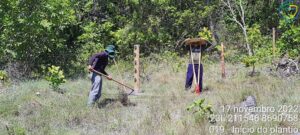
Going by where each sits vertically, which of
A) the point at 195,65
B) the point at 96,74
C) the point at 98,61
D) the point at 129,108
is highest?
the point at 98,61

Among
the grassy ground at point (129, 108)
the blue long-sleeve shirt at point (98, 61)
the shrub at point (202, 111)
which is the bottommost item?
the grassy ground at point (129, 108)

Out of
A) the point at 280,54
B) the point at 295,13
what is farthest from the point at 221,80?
the point at 295,13

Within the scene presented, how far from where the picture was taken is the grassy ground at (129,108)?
7371 mm

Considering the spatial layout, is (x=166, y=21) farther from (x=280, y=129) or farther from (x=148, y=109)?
(x=280, y=129)

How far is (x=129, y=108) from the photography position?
9.52m

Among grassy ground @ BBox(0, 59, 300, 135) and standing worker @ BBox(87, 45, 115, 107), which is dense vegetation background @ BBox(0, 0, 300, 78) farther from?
standing worker @ BBox(87, 45, 115, 107)

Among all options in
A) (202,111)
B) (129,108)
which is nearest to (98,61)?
(129,108)

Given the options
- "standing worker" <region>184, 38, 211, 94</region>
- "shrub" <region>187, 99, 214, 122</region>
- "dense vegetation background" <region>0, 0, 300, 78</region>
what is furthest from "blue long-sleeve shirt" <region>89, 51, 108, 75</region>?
"dense vegetation background" <region>0, 0, 300, 78</region>

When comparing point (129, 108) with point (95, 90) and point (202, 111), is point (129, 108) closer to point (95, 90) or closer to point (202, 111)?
point (95, 90)

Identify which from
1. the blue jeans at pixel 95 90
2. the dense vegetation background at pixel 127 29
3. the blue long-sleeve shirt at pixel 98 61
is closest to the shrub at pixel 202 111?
the blue jeans at pixel 95 90

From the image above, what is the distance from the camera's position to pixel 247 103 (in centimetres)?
877

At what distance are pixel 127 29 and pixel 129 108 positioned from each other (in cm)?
995

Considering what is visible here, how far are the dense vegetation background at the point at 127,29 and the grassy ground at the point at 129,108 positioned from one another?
12.7ft

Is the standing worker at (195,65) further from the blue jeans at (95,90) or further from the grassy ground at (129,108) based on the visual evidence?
the blue jeans at (95,90)
